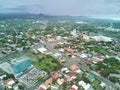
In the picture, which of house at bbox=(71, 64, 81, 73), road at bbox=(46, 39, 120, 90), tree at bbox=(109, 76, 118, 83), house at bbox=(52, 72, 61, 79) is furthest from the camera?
house at bbox=(71, 64, 81, 73)

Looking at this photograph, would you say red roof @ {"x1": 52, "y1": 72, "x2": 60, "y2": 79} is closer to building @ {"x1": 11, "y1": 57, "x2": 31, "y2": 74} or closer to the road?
the road

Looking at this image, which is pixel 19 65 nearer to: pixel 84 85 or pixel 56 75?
pixel 56 75

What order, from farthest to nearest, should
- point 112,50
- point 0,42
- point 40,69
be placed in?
point 0,42 < point 112,50 < point 40,69

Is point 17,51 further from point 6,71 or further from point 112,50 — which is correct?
point 112,50

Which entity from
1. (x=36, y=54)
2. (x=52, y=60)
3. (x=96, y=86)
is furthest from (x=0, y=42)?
(x=96, y=86)

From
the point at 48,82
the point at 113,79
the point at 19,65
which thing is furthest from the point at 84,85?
the point at 19,65

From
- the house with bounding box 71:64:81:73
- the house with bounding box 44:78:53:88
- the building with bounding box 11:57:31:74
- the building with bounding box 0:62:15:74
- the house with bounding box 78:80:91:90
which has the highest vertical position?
the building with bounding box 11:57:31:74

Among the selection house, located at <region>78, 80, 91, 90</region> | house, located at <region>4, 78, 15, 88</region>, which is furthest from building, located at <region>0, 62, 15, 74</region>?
house, located at <region>78, 80, 91, 90</region>

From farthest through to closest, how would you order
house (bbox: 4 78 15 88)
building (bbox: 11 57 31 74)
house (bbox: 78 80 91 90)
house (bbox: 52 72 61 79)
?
building (bbox: 11 57 31 74) < house (bbox: 52 72 61 79) < house (bbox: 4 78 15 88) < house (bbox: 78 80 91 90)

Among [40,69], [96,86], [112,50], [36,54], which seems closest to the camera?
[96,86]

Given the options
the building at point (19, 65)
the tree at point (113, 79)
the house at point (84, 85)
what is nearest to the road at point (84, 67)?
the tree at point (113, 79)

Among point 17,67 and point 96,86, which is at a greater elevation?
point 17,67
